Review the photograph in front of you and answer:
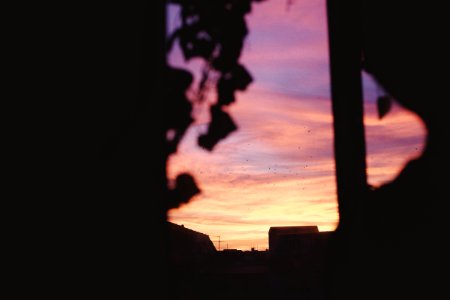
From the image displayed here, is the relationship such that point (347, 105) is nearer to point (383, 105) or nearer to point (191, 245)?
point (383, 105)

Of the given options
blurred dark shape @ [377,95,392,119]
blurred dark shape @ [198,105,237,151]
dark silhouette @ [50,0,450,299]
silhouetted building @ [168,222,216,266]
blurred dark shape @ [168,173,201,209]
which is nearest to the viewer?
dark silhouette @ [50,0,450,299]

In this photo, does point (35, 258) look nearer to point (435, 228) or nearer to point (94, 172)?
point (94, 172)

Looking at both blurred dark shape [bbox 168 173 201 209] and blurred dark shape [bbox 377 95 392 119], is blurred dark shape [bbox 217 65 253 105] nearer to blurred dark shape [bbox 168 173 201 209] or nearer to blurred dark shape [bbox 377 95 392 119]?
blurred dark shape [bbox 168 173 201 209]

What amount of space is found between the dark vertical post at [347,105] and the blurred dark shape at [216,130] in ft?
2.47

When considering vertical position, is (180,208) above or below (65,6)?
below

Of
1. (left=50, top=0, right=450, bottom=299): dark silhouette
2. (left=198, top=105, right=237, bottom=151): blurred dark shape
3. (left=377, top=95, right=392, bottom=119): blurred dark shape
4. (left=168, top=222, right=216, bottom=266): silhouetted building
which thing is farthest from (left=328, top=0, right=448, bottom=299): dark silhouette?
(left=168, top=222, right=216, bottom=266): silhouetted building

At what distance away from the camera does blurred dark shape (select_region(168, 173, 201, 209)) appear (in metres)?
2.29

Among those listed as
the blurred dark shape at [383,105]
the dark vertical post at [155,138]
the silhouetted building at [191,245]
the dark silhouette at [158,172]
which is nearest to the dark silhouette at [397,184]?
the dark silhouette at [158,172]

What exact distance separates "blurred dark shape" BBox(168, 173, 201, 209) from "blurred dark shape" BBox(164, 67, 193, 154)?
0.51 ft

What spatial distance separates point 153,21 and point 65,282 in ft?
3.36

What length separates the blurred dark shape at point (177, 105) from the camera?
2.35 metres

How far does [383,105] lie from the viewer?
85.8 inches

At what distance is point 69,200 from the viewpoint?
5.21 feet

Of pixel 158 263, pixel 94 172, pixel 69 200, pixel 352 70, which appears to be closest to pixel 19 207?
pixel 69 200
